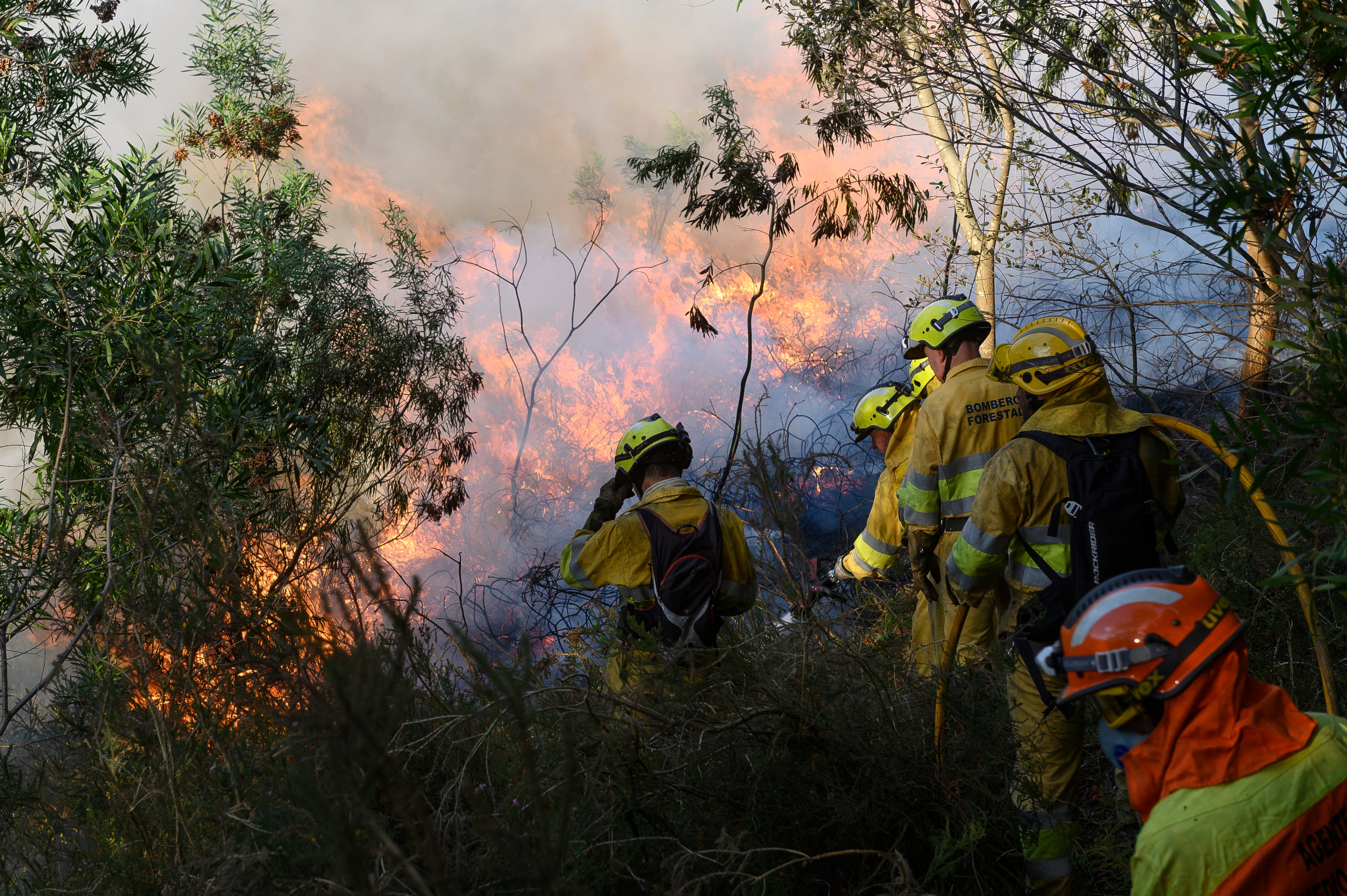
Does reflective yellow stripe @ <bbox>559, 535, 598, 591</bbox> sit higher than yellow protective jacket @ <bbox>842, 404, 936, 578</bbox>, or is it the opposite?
yellow protective jacket @ <bbox>842, 404, 936, 578</bbox>

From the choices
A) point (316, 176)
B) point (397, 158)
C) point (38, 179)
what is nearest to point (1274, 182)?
point (38, 179)

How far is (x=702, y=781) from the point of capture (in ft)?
8.93

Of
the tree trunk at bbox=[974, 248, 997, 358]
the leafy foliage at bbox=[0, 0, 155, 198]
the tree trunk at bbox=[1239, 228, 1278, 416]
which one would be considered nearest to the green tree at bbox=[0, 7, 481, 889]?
the leafy foliage at bbox=[0, 0, 155, 198]

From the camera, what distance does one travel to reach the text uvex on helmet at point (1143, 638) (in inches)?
64.6

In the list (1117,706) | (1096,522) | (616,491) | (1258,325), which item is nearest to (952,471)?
(1096,522)

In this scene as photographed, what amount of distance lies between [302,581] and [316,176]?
694 cm

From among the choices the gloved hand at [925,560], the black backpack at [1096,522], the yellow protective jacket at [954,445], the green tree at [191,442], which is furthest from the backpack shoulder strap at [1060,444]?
the green tree at [191,442]

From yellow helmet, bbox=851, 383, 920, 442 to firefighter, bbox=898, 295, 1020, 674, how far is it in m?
0.65

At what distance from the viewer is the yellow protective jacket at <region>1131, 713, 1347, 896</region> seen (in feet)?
4.94

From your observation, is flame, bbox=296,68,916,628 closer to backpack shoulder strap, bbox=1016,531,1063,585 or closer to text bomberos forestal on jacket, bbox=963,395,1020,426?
text bomberos forestal on jacket, bbox=963,395,1020,426

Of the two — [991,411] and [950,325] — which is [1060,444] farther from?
[950,325]

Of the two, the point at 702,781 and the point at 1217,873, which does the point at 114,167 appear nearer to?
the point at 702,781

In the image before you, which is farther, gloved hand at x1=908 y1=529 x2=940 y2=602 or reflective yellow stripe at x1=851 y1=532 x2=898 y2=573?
reflective yellow stripe at x1=851 y1=532 x2=898 y2=573

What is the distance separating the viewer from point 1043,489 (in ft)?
10.1
